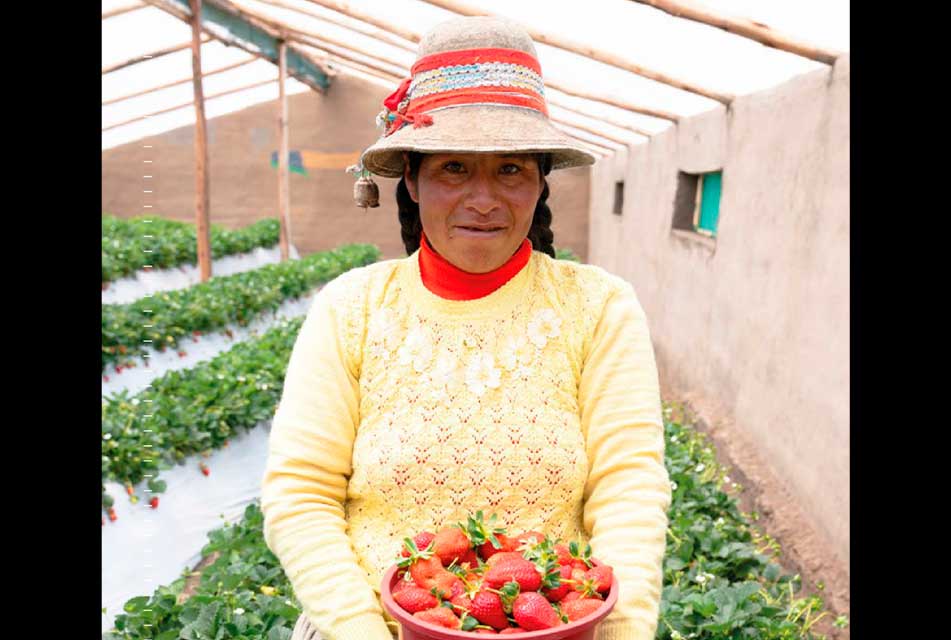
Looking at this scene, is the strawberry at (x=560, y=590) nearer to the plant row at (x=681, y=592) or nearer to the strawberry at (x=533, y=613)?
the strawberry at (x=533, y=613)

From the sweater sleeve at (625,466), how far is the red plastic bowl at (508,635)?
0.57 ft

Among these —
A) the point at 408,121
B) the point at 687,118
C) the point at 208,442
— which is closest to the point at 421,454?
the point at 408,121

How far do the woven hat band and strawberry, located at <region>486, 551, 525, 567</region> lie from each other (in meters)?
0.81

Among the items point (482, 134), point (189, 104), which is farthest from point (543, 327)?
point (189, 104)

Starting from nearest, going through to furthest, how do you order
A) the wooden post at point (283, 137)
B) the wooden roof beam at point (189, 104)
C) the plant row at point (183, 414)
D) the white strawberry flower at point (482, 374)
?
1. the white strawberry flower at point (482, 374)
2. the plant row at point (183, 414)
3. the wooden post at point (283, 137)
4. the wooden roof beam at point (189, 104)

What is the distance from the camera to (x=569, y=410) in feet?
5.25

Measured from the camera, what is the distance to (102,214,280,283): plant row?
8680 millimetres

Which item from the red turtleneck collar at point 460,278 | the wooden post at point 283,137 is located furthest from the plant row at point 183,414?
the wooden post at point 283,137

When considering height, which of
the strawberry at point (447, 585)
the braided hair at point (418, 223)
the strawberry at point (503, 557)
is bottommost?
the strawberry at point (447, 585)

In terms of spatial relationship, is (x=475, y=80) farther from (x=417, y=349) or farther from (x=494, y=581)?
(x=494, y=581)

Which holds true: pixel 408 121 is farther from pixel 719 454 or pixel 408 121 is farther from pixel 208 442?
pixel 719 454

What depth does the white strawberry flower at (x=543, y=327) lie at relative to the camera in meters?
1.62

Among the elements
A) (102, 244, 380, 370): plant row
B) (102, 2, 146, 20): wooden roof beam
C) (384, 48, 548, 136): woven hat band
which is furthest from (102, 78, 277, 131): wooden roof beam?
(384, 48, 548, 136): woven hat band
